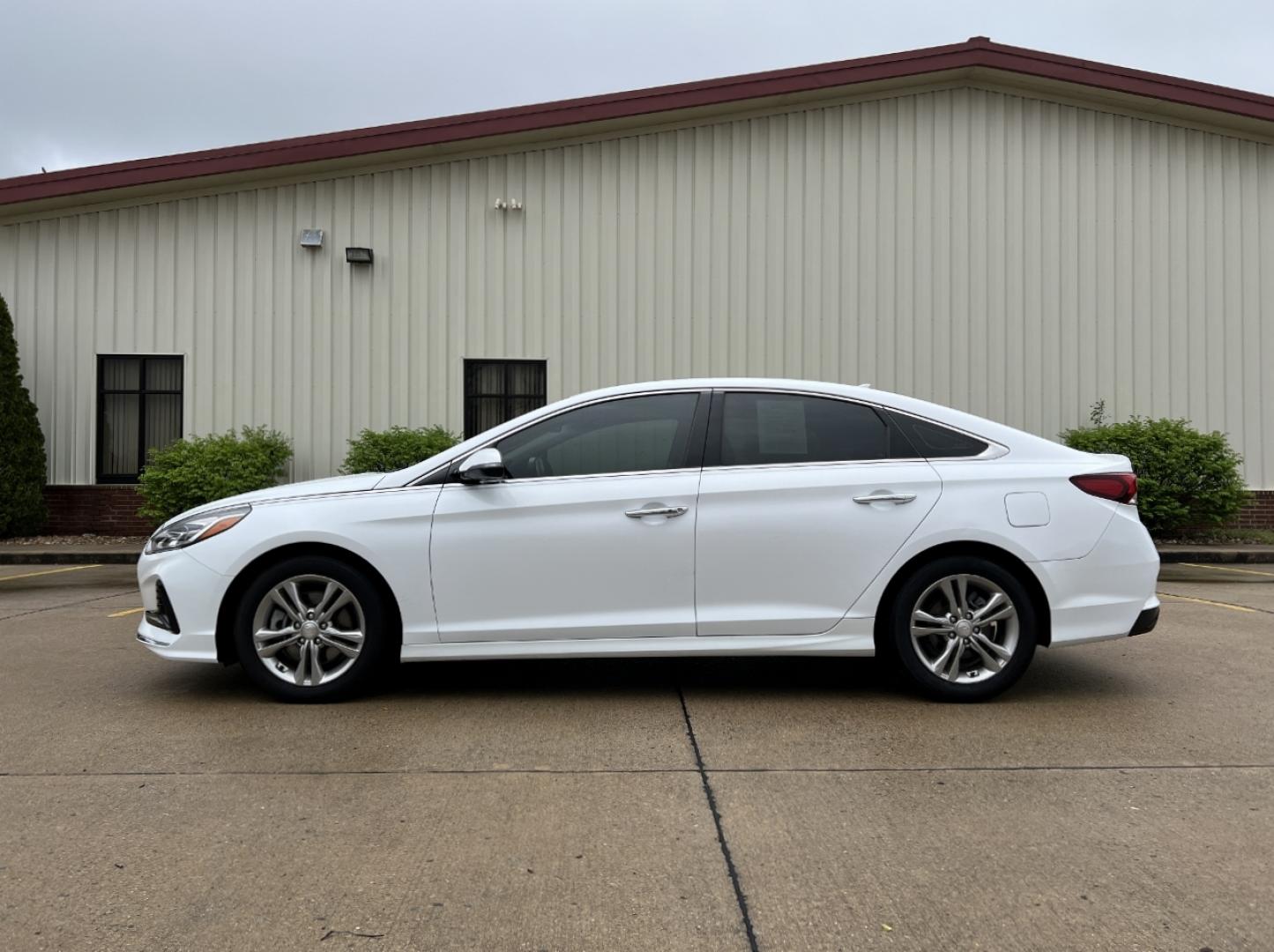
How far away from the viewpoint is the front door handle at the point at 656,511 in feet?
16.0

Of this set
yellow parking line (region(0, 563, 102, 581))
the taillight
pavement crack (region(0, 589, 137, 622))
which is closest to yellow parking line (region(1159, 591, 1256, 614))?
the taillight

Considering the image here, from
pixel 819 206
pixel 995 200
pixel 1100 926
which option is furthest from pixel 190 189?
pixel 1100 926

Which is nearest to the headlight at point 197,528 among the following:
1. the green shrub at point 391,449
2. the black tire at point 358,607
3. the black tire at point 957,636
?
the black tire at point 358,607

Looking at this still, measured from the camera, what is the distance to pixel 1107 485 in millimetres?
4969

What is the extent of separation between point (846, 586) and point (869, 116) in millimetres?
11480

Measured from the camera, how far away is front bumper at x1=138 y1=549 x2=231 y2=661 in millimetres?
4879

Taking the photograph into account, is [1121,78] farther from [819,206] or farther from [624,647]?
[624,647]

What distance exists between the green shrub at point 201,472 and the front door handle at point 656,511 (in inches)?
355

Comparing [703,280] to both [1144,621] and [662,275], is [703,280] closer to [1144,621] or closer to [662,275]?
[662,275]

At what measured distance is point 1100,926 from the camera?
2.68 meters

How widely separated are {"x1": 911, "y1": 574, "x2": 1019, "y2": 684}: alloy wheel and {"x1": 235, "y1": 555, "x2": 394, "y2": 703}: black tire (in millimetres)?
2542

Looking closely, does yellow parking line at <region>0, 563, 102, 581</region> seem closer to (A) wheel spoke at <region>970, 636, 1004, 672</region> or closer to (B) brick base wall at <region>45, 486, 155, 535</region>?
(B) brick base wall at <region>45, 486, 155, 535</region>

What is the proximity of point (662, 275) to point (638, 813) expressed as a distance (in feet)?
37.9

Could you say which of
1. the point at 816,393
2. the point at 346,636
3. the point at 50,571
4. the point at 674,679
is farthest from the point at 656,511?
the point at 50,571
